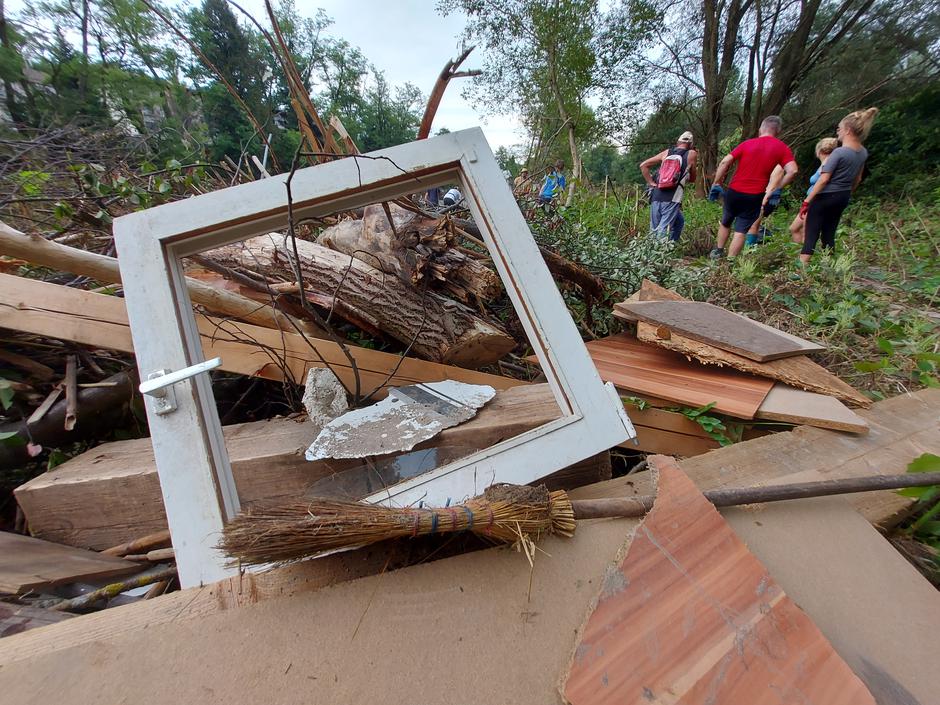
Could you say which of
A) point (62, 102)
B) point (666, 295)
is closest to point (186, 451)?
point (666, 295)

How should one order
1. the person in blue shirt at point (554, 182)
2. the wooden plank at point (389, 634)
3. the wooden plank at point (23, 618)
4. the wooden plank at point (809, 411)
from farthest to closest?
1. the person in blue shirt at point (554, 182)
2. the wooden plank at point (809, 411)
3. the wooden plank at point (23, 618)
4. the wooden plank at point (389, 634)

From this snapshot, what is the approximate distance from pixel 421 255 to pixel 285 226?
754 mm

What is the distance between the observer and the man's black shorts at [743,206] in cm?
432

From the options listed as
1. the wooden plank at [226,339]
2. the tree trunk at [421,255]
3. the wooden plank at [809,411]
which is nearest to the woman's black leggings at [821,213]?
the wooden plank at [809,411]

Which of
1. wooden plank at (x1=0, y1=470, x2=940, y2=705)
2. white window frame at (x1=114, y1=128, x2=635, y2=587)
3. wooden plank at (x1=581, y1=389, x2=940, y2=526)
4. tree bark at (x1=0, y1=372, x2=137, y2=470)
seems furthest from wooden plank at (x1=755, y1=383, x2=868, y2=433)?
tree bark at (x1=0, y1=372, x2=137, y2=470)

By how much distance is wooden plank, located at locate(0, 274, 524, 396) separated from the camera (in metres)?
1.45

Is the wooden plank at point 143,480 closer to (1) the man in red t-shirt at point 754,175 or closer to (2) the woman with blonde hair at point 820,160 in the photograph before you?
(1) the man in red t-shirt at point 754,175

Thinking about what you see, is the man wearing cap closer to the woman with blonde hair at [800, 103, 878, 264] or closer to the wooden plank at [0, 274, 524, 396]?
the woman with blonde hair at [800, 103, 878, 264]

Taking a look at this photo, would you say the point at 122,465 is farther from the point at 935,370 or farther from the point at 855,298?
the point at 855,298

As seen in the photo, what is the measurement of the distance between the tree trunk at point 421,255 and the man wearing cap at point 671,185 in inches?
126

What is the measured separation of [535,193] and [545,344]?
3.47 m

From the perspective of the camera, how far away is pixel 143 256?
96 cm

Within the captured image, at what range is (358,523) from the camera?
72cm

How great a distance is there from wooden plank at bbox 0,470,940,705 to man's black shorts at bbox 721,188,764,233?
4443 mm
